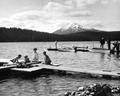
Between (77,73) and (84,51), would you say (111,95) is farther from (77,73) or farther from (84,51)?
(84,51)

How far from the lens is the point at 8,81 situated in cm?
1844

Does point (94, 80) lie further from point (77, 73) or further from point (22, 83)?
point (22, 83)

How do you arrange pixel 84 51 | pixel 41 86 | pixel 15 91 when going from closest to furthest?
pixel 15 91
pixel 41 86
pixel 84 51

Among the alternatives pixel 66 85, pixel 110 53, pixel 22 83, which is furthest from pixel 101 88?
pixel 110 53

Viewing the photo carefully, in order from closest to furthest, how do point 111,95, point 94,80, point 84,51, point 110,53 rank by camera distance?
point 111,95 → point 94,80 → point 110,53 → point 84,51

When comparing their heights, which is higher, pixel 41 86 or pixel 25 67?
pixel 25 67

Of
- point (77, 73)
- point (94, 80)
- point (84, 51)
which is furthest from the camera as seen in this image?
point (84, 51)

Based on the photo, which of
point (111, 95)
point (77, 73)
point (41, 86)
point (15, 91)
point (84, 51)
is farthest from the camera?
point (84, 51)

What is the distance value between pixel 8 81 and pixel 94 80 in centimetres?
759

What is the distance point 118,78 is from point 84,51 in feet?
122

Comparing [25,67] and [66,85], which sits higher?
[25,67]

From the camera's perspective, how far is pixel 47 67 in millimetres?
20797

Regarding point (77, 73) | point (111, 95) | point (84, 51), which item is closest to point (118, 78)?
point (77, 73)

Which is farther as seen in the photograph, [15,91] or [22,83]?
[22,83]
